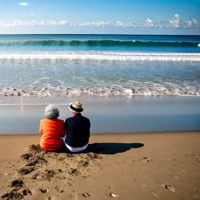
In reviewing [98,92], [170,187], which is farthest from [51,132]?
[98,92]

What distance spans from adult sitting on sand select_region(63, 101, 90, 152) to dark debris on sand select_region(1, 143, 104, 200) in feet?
0.50

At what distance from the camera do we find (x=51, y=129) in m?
2.92

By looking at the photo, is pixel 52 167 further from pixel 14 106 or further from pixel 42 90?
pixel 42 90

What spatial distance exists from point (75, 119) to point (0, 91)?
16.7 ft

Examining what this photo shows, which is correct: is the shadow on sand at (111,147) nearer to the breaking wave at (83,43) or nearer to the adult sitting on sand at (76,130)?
the adult sitting on sand at (76,130)

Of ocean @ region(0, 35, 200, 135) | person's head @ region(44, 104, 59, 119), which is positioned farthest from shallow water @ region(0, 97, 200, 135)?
person's head @ region(44, 104, 59, 119)

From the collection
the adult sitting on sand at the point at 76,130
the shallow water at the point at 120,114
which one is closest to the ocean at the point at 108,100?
the shallow water at the point at 120,114

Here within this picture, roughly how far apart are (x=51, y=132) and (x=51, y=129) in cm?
5

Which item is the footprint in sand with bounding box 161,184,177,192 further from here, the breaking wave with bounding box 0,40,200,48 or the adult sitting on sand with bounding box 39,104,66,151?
the breaking wave with bounding box 0,40,200,48

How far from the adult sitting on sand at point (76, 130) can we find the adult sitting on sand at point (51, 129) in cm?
14

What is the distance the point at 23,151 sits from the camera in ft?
10.00

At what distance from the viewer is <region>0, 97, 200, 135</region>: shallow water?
13.5ft

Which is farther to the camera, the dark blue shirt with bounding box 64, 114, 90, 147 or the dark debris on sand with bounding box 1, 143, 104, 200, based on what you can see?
the dark blue shirt with bounding box 64, 114, 90, 147

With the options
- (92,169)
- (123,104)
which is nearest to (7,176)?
(92,169)
